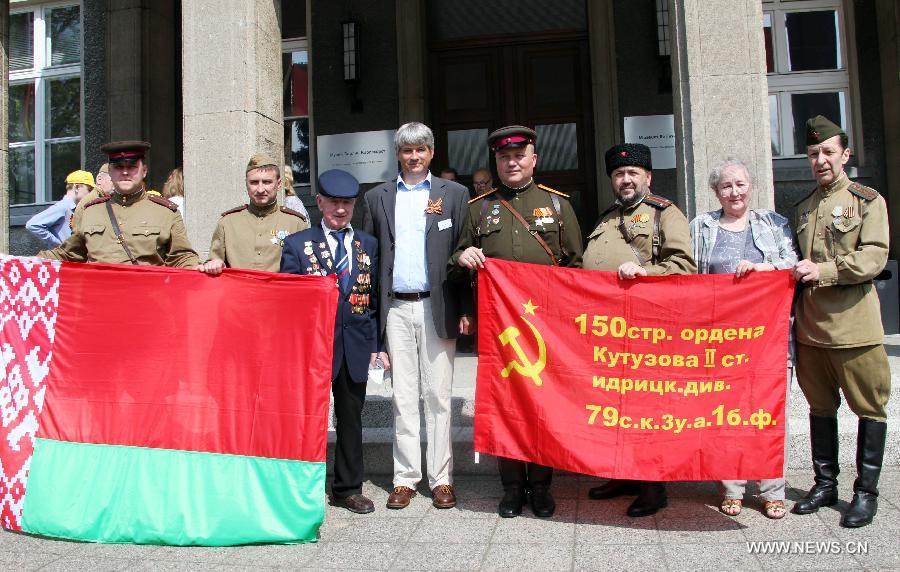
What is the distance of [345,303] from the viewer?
4.46 meters

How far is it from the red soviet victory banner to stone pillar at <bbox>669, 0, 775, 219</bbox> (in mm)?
1796

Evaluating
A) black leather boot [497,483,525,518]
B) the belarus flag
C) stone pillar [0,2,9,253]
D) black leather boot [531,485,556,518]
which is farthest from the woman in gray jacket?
stone pillar [0,2,9,253]

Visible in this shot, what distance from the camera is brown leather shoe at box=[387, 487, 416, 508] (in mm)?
4504

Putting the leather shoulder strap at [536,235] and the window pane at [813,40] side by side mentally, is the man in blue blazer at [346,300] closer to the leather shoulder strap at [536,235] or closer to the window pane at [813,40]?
the leather shoulder strap at [536,235]

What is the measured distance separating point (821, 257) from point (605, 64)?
5.64 metres

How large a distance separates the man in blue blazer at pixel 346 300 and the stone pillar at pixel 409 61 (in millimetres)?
5301

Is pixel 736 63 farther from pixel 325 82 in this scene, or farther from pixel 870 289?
pixel 325 82

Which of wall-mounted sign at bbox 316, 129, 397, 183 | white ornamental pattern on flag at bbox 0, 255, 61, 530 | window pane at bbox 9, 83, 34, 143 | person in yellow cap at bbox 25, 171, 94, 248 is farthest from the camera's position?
window pane at bbox 9, 83, 34, 143

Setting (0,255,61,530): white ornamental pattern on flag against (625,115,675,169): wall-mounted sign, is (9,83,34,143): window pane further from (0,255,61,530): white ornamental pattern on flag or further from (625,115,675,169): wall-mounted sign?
(625,115,675,169): wall-mounted sign

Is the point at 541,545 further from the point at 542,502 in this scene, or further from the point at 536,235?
the point at 536,235

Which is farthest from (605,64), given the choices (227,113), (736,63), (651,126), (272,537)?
(272,537)

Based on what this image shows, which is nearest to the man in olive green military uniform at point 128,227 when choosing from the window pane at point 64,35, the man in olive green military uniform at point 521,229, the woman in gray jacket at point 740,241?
the man in olive green military uniform at point 521,229

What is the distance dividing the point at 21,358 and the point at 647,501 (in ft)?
12.2

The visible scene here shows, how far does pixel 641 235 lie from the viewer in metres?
4.32
